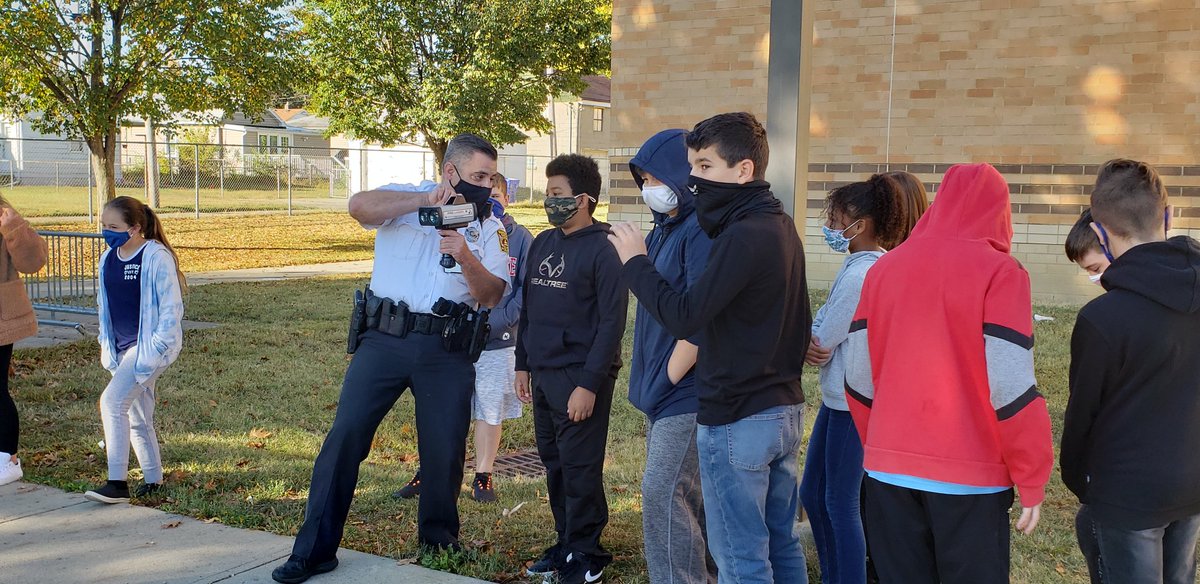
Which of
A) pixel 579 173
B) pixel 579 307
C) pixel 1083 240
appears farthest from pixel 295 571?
pixel 1083 240

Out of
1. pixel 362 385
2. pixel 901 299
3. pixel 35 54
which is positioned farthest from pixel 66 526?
pixel 35 54

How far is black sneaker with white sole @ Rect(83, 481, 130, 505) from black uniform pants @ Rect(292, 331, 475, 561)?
159 centimetres

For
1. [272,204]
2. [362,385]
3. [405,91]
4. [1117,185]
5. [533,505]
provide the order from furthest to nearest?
[272,204] < [405,91] < [533,505] < [362,385] < [1117,185]

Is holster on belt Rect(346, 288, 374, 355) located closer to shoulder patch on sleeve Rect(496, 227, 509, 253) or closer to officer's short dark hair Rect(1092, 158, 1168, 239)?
shoulder patch on sleeve Rect(496, 227, 509, 253)

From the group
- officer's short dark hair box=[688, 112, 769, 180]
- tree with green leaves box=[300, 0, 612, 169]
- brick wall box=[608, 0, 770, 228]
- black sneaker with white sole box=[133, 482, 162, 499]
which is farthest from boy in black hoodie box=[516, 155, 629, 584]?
tree with green leaves box=[300, 0, 612, 169]

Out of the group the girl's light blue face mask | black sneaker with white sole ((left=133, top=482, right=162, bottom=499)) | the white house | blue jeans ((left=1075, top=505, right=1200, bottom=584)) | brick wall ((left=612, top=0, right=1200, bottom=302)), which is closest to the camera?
blue jeans ((left=1075, top=505, right=1200, bottom=584))

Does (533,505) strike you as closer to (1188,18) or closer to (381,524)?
(381,524)

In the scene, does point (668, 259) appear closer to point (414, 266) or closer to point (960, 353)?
point (960, 353)

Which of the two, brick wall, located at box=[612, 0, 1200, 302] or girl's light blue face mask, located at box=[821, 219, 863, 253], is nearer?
girl's light blue face mask, located at box=[821, 219, 863, 253]

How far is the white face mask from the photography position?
3.58 metres

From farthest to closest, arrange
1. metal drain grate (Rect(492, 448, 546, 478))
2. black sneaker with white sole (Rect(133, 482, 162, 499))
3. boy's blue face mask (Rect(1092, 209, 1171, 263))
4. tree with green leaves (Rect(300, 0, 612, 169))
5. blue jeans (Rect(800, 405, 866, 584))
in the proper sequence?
tree with green leaves (Rect(300, 0, 612, 169)) < metal drain grate (Rect(492, 448, 546, 478)) < black sneaker with white sole (Rect(133, 482, 162, 499)) < blue jeans (Rect(800, 405, 866, 584)) < boy's blue face mask (Rect(1092, 209, 1171, 263))

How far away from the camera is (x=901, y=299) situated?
9.38ft

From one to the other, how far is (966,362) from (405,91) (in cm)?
2488

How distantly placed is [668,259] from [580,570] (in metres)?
1.57
